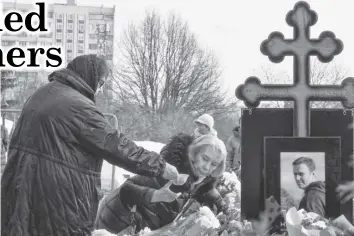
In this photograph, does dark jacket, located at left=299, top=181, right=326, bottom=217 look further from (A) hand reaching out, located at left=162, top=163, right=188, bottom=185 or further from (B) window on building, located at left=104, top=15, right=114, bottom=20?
(B) window on building, located at left=104, top=15, right=114, bottom=20

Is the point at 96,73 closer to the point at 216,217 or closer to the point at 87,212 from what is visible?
the point at 87,212

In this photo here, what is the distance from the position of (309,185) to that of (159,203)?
2.49ft

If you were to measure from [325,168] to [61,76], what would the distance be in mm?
1310

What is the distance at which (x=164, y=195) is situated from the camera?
3.78m

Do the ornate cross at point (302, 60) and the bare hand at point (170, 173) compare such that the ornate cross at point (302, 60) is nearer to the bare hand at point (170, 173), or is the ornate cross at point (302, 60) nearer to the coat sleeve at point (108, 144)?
the bare hand at point (170, 173)

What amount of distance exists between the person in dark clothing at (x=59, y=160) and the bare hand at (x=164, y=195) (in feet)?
1.13

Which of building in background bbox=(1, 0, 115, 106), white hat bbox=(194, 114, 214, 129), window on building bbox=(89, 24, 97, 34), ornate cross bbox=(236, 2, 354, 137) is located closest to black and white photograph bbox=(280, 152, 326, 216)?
ornate cross bbox=(236, 2, 354, 137)

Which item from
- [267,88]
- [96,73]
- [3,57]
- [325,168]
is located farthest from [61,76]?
[325,168]

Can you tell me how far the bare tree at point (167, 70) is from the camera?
3918 millimetres

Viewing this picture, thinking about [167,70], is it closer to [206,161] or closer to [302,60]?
[206,161]

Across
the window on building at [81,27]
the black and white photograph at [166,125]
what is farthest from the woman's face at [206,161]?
the window on building at [81,27]

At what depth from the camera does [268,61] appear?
3.78 meters

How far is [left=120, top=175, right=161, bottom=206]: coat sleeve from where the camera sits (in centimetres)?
380

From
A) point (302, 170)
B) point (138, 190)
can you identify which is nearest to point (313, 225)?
point (302, 170)
